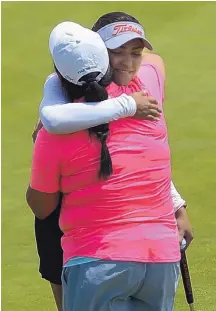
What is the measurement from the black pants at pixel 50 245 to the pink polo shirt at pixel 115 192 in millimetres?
881

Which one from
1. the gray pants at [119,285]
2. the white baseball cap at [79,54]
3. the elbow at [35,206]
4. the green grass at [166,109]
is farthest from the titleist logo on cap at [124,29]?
the green grass at [166,109]

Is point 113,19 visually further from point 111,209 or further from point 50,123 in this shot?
point 111,209

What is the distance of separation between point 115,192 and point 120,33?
53 cm

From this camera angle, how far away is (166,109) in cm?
745

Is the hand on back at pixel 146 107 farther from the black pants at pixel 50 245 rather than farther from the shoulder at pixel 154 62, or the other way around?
the black pants at pixel 50 245

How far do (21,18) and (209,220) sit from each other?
4842 millimetres

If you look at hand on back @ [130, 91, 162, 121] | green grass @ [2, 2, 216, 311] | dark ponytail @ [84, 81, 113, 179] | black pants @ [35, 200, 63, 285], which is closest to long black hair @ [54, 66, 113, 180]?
dark ponytail @ [84, 81, 113, 179]

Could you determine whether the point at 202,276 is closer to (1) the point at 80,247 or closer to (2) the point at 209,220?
(2) the point at 209,220

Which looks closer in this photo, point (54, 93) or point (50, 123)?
point (50, 123)

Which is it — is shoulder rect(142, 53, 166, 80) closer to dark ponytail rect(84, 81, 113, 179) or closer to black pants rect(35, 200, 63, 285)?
dark ponytail rect(84, 81, 113, 179)

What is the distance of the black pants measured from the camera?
11.8 feet

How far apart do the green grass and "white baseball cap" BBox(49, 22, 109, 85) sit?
7.01ft

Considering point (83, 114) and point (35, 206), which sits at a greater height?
point (83, 114)

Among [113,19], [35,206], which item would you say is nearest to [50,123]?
[35,206]
